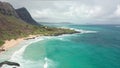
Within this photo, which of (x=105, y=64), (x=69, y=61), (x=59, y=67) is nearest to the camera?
(x=59, y=67)

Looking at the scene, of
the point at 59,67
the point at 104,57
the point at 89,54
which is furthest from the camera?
the point at 89,54

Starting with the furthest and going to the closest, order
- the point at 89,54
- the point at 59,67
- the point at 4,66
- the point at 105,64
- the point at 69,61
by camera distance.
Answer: the point at 89,54
the point at 69,61
the point at 105,64
the point at 59,67
the point at 4,66

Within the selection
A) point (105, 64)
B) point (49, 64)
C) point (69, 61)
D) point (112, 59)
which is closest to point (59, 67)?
point (49, 64)

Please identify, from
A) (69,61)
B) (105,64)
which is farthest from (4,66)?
(105,64)

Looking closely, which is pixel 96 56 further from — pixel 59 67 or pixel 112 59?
pixel 59 67

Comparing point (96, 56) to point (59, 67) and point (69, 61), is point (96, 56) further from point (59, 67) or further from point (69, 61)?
point (59, 67)

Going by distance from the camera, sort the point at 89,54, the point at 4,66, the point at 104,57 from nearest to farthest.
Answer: the point at 4,66
the point at 104,57
the point at 89,54

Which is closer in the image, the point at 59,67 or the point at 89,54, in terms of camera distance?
the point at 59,67

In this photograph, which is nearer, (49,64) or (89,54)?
(49,64)

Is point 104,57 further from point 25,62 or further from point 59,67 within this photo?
point 25,62
